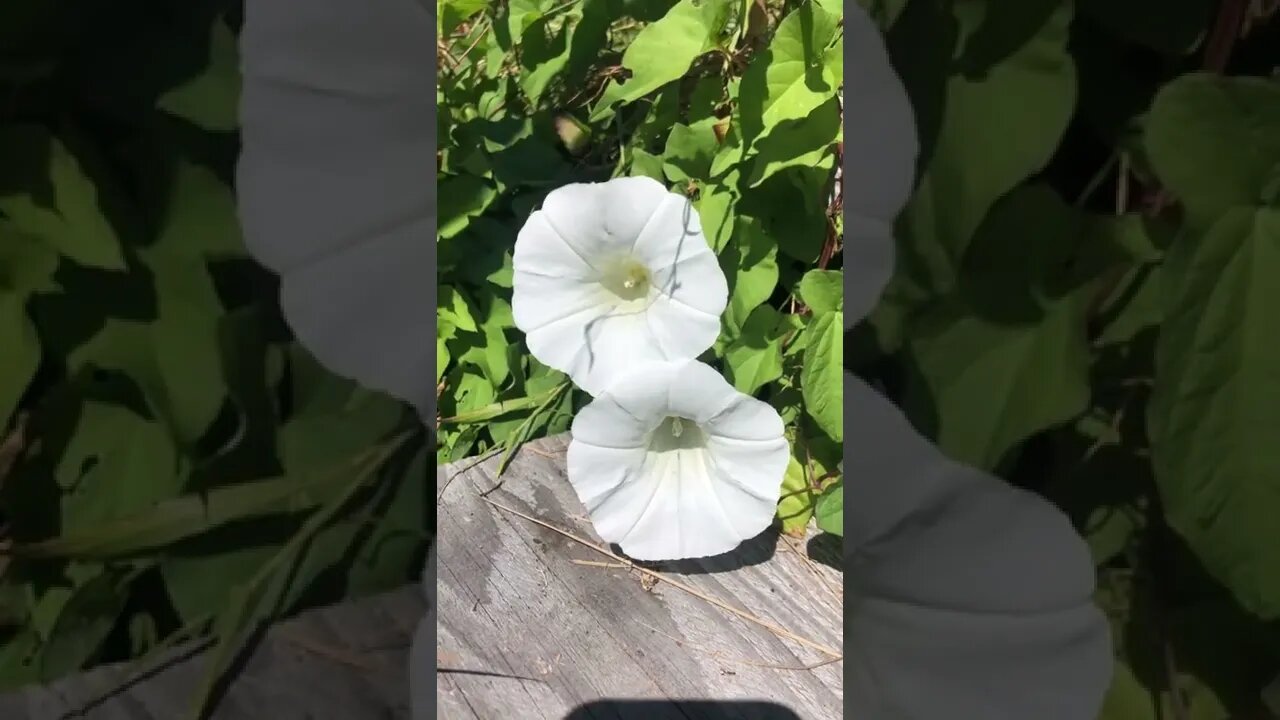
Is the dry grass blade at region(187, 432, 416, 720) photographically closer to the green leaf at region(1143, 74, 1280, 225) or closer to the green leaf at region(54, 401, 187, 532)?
the green leaf at region(54, 401, 187, 532)

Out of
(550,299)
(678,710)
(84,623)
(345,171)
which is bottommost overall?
(678,710)

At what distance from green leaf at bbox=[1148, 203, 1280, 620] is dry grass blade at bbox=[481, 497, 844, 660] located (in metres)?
0.23

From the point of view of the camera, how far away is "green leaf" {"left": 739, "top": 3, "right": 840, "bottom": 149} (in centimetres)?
50

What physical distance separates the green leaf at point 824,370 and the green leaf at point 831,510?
0.05 m

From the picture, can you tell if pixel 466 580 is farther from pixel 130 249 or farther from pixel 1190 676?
pixel 1190 676

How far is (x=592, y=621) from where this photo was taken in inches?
22.5

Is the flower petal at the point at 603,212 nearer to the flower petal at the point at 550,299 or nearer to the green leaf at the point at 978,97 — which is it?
the flower petal at the point at 550,299

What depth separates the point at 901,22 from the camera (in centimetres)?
39

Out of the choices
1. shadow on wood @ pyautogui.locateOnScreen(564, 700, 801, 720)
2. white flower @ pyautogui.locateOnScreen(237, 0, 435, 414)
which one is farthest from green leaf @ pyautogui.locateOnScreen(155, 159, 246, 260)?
shadow on wood @ pyautogui.locateOnScreen(564, 700, 801, 720)

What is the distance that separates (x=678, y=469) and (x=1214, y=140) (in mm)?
332

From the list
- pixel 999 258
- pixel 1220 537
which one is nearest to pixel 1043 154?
pixel 999 258

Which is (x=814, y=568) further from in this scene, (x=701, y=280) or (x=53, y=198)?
(x=53, y=198)

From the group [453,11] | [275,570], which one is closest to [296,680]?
[275,570]

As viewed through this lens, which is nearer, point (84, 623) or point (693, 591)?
point (84, 623)
